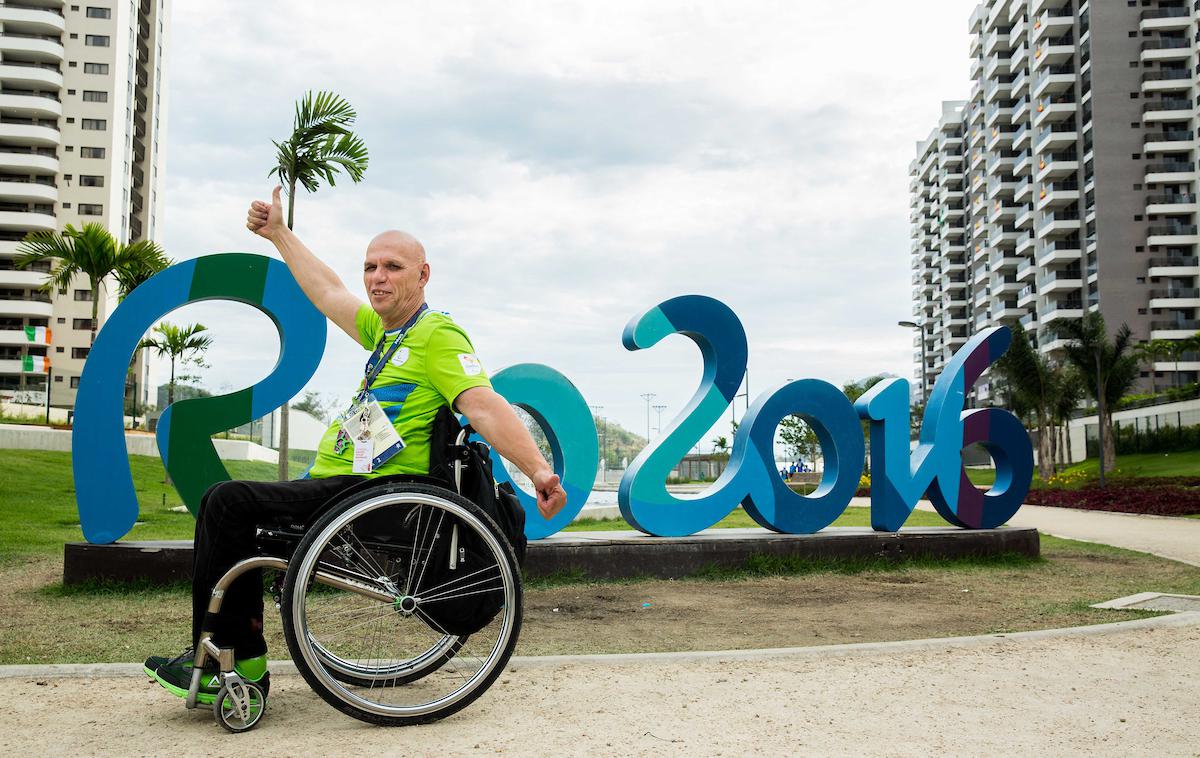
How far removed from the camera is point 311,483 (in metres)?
3.44

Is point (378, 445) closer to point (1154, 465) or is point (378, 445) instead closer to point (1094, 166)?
point (1154, 465)

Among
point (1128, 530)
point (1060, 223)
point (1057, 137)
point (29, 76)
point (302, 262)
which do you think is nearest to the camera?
point (302, 262)

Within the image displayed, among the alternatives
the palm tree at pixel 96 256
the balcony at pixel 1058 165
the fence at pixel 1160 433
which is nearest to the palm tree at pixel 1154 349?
the fence at pixel 1160 433

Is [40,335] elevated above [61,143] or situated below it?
below

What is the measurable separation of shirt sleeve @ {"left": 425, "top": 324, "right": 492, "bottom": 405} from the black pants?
0.56 m

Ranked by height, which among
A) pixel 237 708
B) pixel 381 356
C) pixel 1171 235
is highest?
pixel 1171 235

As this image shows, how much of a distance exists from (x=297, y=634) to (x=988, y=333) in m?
9.50

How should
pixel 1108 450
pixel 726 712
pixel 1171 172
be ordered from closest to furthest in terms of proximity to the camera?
pixel 726 712
pixel 1108 450
pixel 1171 172

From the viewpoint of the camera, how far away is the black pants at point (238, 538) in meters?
3.33

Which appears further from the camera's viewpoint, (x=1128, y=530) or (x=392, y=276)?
(x=1128, y=530)

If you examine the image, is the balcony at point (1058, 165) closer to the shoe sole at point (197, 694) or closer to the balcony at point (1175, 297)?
the balcony at point (1175, 297)

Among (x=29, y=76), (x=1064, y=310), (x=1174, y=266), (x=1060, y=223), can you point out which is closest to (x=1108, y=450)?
(x=1064, y=310)

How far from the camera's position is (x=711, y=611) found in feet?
21.6

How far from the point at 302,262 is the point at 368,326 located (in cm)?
58
